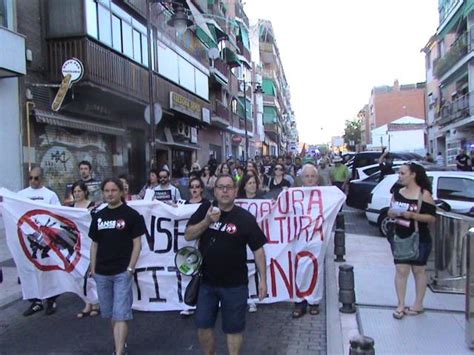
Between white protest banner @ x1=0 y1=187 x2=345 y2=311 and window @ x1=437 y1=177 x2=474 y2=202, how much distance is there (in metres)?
4.75

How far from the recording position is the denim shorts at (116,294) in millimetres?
4465

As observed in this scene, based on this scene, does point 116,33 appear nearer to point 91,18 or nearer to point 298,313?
point 91,18

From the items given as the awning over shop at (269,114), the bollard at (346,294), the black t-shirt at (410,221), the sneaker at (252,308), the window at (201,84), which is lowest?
the sneaker at (252,308)

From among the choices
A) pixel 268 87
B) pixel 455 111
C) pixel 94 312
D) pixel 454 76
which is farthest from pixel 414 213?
pixel 268 87

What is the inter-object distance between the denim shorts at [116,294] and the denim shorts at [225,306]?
34.8 inches

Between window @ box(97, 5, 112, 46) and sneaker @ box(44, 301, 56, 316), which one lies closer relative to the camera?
sneaker @ box(44, 301, 56, 316)

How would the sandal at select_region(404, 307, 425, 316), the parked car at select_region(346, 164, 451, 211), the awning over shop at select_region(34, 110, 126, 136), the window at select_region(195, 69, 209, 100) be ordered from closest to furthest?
the sandal at select_region(404, 307, 425, 316) < the awning over shop at select_region(34, 110, 126, 136) < the parked car at select_region(346, 164, 451, 211) < the window at select_region(195, 69, 209, 100)

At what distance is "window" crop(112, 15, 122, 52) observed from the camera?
16.3m

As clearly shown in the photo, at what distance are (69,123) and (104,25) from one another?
3.48m

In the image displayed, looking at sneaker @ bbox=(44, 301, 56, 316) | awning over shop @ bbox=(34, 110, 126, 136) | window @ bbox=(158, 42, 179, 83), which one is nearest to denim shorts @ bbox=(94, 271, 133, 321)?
sneaker @ bbox=(44, 301, 56, 316)

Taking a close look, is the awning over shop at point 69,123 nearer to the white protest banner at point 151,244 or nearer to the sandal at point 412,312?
the white protest banner at point 151,244

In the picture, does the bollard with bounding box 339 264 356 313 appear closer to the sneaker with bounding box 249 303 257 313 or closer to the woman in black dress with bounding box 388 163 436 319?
the woman in black dress with bounding box 388 163 436 319

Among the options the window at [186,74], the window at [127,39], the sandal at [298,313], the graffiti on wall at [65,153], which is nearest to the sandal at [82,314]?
the sandal at [298,313]

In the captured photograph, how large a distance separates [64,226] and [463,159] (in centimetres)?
1733
